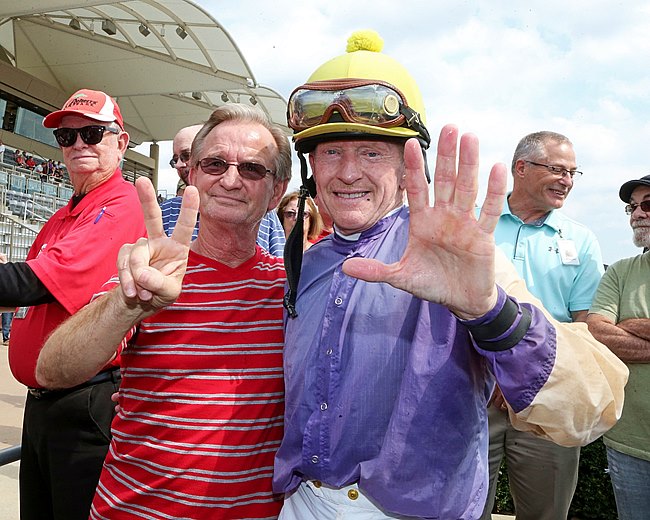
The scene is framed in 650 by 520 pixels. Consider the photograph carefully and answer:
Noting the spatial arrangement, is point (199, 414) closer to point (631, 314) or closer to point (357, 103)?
point (357, 103)

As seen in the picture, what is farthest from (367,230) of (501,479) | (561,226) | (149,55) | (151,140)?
(151,140)

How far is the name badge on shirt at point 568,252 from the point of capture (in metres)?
3.76

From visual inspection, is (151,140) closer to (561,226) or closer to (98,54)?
(98,54)

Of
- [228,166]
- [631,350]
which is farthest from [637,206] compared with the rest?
[228,166]

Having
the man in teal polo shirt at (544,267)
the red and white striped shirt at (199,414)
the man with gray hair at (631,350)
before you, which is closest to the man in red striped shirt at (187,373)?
the red and white striped shirt at (199,414)

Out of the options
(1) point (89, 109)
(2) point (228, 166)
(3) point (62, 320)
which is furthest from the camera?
(1) point (89, 109)

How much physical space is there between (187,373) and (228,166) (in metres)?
0.73

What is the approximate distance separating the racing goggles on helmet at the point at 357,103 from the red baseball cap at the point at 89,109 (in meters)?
1.52

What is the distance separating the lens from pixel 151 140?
32.5 metres

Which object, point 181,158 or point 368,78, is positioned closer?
point 368,78

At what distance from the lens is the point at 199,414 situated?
188 centimetres

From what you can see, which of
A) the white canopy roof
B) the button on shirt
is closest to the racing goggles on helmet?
the button on shirt

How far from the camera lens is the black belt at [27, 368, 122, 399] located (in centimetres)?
265

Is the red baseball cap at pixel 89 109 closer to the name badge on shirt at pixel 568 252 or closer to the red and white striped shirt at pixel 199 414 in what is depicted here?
the red and white striped shirt at pixel 199 414
